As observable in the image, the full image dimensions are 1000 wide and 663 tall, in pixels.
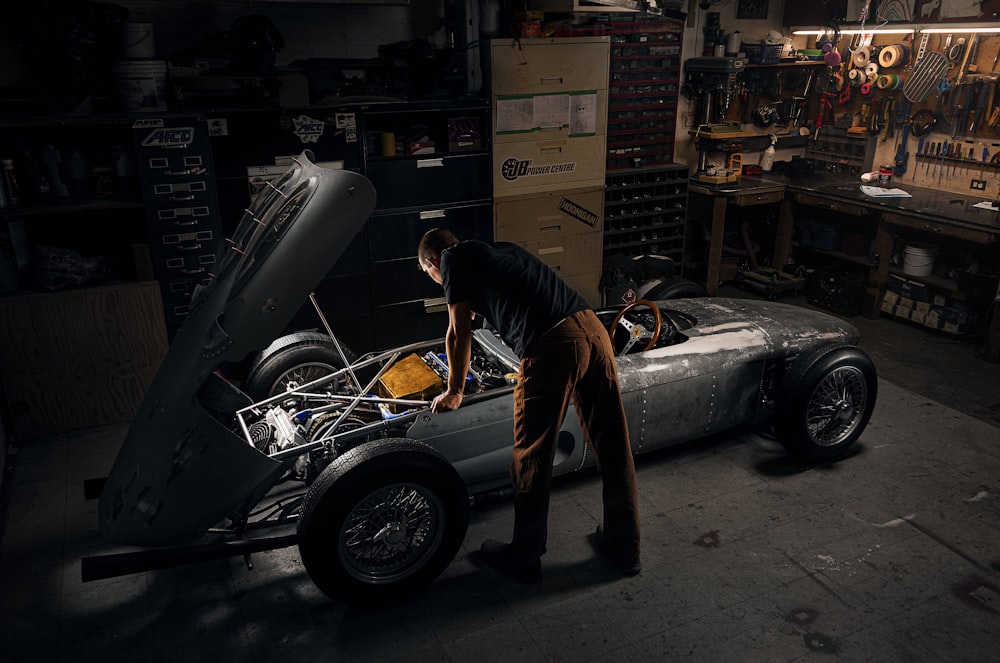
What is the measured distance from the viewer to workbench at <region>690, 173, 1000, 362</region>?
18.1ft

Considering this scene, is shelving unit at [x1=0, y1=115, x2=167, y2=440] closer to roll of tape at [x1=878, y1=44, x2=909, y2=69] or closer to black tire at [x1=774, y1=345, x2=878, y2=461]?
black tire at [x1=774, y1=345, x2=878, y2=461]

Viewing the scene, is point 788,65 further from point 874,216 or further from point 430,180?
point 430,180

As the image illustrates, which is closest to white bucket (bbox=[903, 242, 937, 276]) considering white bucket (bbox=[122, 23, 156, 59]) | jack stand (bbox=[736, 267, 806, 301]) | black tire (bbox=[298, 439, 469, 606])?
jack stand (bbox=[736, 267, 806, 301])

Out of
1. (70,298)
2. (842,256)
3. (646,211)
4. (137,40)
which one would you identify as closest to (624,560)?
(70,298)

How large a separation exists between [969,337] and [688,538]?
3.85 meters

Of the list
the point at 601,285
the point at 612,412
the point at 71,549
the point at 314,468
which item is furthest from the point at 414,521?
the point at 601,285

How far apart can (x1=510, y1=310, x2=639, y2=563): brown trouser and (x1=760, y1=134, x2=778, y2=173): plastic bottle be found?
5143 millimetres

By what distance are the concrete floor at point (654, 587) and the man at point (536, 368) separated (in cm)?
30

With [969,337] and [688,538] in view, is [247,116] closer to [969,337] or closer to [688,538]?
[688,538]

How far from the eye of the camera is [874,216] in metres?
7.08

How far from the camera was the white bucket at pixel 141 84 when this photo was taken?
14.3 feet

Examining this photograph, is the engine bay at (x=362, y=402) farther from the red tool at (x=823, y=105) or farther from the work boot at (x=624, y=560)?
the red tool at (x=823, y=105)

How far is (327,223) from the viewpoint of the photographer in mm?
2721

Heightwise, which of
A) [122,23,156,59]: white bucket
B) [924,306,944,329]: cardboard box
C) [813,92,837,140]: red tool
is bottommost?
[924,306,944,329]: cardboard box
